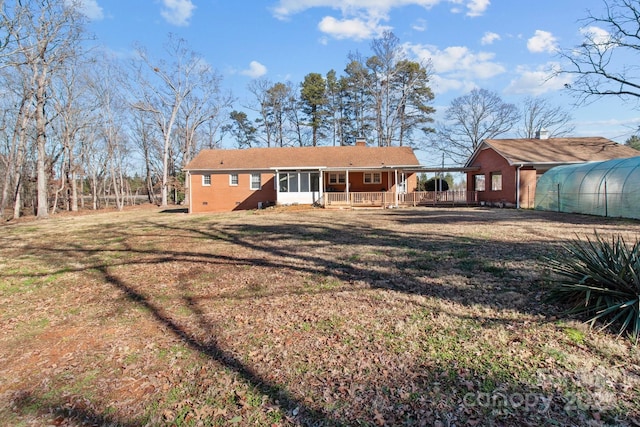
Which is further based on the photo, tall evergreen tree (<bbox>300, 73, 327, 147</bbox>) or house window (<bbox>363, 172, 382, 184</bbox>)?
tall evergreen tree (<bbox>300, 73, 327, 147</bbox>)

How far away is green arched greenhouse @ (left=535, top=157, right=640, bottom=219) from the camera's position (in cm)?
1166

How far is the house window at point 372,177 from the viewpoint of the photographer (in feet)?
75.4

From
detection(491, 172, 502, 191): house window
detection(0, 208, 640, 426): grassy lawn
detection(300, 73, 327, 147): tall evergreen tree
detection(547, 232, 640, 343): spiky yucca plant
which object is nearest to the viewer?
detection(0, 208, 640, 426): grassy lawn

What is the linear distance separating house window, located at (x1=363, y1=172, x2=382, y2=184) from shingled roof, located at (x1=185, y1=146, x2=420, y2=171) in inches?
37.5

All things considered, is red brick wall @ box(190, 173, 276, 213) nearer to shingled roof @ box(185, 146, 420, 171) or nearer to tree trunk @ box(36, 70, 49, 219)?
shingled roof @ box(185, 146, 420, 171)

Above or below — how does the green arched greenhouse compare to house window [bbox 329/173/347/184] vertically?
below

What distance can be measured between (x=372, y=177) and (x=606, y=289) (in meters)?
19.7

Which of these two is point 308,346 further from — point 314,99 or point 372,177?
point 314,99

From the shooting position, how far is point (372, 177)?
23031 millimetres

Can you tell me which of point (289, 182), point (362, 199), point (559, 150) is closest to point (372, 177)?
point (362, 199)

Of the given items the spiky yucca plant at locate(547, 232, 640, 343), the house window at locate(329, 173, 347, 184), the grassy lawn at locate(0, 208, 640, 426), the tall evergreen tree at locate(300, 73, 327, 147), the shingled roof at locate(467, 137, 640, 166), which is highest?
the tall evergreen tree at locate(300, 73, 327, 147)

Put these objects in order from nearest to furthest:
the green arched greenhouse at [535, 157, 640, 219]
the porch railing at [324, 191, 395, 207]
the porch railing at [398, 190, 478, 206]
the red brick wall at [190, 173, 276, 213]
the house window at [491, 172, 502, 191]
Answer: the green arched greenhouse at [535, 157, 640, 219], the porch railing at [324, 191, 395, 207], the house window at [491, 172, 502, 191], the porch railing at [398, 190, 478, 206], the red brick wall at [190, 173, 276, 213]

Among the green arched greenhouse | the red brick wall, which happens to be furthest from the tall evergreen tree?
the green arched greenhouse

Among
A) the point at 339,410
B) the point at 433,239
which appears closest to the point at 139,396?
the point at 339,410
